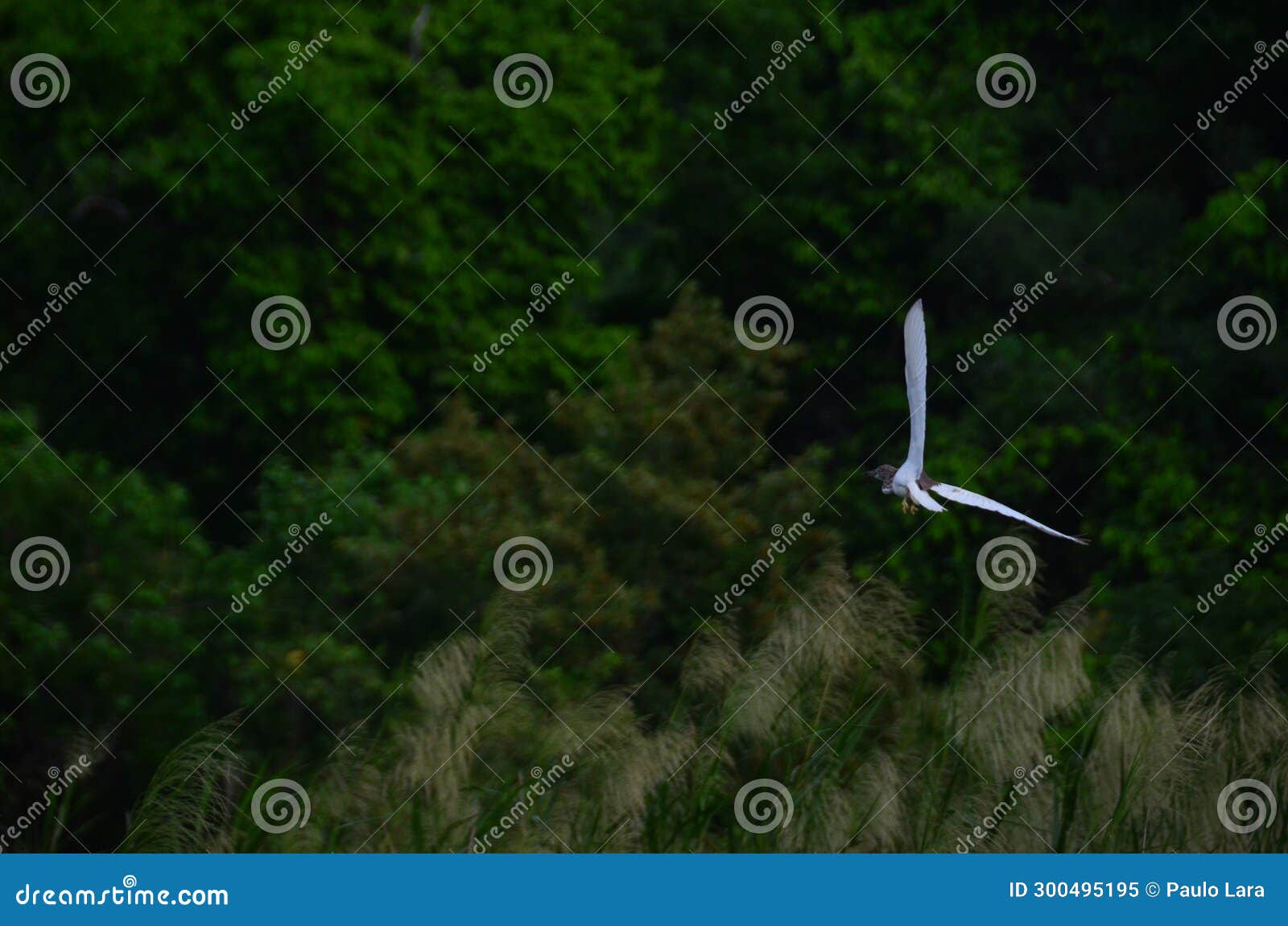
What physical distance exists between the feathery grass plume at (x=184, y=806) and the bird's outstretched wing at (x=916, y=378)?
9.63ft

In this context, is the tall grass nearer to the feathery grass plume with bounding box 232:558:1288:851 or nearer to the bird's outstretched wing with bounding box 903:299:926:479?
the feathery grass plume with bounding box 232:558:1288:851

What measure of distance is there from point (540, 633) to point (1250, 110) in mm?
9801

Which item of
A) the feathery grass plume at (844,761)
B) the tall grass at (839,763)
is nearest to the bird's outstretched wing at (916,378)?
the tall grass at (839,763)

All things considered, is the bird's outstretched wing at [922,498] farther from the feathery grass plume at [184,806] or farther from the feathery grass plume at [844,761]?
the feathery grass plume at [184,806]

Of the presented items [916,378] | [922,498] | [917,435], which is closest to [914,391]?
[916,378]

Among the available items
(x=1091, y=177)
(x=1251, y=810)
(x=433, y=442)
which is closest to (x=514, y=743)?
(x=1251, y=810)

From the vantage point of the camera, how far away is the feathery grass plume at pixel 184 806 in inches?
276

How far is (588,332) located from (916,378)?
1159cm

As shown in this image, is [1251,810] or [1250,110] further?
[1250,110]

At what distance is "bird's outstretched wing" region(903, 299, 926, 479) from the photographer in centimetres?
701

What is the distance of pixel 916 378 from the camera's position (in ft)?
23.3

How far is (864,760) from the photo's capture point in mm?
7496

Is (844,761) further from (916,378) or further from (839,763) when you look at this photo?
(916,378)

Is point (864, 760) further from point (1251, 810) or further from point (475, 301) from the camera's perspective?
point (475, 301)
